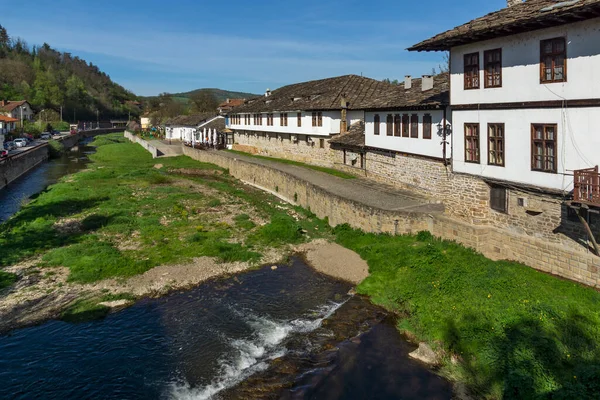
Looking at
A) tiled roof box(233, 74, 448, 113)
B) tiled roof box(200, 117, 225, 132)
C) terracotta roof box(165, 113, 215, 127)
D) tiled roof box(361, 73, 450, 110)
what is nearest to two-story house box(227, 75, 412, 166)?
tiled roof box(233, 74, 448, 113)

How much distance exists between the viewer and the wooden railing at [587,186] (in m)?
13.3

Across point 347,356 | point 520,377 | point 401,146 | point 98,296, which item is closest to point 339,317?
point 347,356

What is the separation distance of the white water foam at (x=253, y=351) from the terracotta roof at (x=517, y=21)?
35.9 feet

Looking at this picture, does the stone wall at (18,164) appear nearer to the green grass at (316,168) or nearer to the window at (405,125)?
the green grass at (316,168)

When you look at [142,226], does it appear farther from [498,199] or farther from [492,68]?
[492,68]

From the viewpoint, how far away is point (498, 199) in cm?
1767

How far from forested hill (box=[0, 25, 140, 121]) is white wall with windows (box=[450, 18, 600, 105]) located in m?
125

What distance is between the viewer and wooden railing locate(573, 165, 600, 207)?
13.3m

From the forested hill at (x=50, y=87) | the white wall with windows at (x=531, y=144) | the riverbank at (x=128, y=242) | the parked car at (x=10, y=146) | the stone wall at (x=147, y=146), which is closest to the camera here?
the white wall with windows at (x=531, y=144)

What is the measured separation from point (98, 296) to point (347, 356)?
9.55 m

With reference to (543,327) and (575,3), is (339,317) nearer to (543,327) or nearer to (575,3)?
(543,327)

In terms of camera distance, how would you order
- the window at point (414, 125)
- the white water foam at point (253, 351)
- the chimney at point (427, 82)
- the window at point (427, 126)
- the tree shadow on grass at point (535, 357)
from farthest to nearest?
the chimney at point (427, 82) → the window at point (414, 125) → the window at point (427, 126) → the white water foam at point (253, 351) → the tree shadow on grass at point (535, 357)

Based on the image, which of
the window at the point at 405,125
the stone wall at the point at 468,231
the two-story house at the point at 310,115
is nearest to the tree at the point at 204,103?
the two-story house at the point at 310,115

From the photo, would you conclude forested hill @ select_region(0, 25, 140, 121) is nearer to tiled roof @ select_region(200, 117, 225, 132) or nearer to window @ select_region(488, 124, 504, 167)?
tiled roof @ select_region(200, 117, 225, 132)
